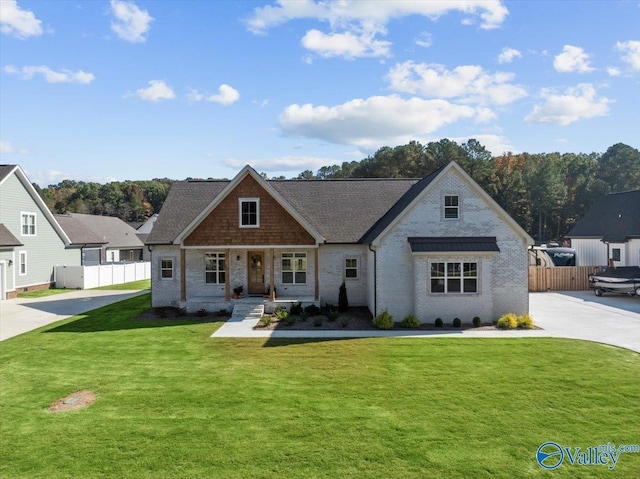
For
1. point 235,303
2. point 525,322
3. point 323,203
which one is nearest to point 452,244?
point 525,322

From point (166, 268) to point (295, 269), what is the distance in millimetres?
7215

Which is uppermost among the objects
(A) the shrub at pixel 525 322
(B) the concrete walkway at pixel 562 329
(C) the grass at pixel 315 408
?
(A) the shrub at pixel 525 322

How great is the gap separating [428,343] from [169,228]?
15.4 meters

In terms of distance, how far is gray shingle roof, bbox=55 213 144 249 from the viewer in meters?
38.3

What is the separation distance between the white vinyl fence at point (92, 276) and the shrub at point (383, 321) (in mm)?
26435

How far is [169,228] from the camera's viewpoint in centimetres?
2316

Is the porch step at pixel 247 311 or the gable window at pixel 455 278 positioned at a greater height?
the gable window at pixel 455 278

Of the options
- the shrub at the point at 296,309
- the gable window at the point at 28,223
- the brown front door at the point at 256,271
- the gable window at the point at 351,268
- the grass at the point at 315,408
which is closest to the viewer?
the grass at the point at 315,408

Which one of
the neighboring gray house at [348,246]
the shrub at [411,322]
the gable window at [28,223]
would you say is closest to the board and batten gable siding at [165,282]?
the neighboring gray house at [348,246]

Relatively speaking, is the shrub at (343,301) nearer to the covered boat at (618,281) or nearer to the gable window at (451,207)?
the gable window at (451,207)

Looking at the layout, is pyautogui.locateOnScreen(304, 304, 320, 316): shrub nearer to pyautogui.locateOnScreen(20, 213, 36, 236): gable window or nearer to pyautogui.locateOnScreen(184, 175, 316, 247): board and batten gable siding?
pyautogui.locateOnScreen(184, 175, 316, 247): board and batten gable siding

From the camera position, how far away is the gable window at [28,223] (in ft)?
101

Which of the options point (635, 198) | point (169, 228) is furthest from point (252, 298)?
point (635, 198)

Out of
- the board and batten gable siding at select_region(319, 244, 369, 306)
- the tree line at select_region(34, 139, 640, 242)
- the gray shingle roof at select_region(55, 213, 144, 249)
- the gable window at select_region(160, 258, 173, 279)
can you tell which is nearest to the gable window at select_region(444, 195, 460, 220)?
the board and batten gable siding at select_region(319, 244, 369, 306)
